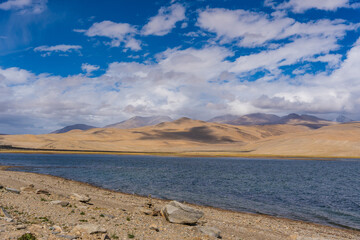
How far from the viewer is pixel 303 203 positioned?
32750 millimetres

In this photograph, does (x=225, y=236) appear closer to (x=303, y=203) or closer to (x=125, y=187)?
(x=303, y=203)

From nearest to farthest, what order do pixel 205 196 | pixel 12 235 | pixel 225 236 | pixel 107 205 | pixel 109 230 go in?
1. pixel 12 235
2. pixel 109 230
3. pixel 225 236
4. pixel 107 205
5. pixel 205 196

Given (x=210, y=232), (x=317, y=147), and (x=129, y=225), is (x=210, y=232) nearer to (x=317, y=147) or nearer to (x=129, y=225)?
(x=129, y=225)

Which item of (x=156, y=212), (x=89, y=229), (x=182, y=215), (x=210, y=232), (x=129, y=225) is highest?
(x=89, y=229)

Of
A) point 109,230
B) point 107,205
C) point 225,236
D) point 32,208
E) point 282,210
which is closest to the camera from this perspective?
point 109,230

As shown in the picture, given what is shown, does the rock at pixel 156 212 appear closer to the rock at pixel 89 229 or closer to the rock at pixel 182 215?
the rock at pixel 182 215

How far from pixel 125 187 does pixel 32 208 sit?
23.6 meters

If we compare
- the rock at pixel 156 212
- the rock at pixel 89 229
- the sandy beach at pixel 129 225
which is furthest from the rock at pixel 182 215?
the rock at pixel 89 229

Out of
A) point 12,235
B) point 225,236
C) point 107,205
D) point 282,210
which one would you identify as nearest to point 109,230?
point 12,235

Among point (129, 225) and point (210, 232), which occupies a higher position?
point (129, 225)

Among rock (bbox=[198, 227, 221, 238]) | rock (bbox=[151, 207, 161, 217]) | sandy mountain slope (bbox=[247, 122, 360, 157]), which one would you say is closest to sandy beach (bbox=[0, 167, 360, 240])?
rock (bbox=[151, 207, 161, 217])

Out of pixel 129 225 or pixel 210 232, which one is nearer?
pixel 210 232

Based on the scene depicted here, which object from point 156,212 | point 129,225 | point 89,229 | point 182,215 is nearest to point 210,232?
point 182,215

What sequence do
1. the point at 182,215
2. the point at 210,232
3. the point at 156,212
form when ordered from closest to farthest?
1. the point at 210,232
2. the point at 182,215
3. the point at 156,212
